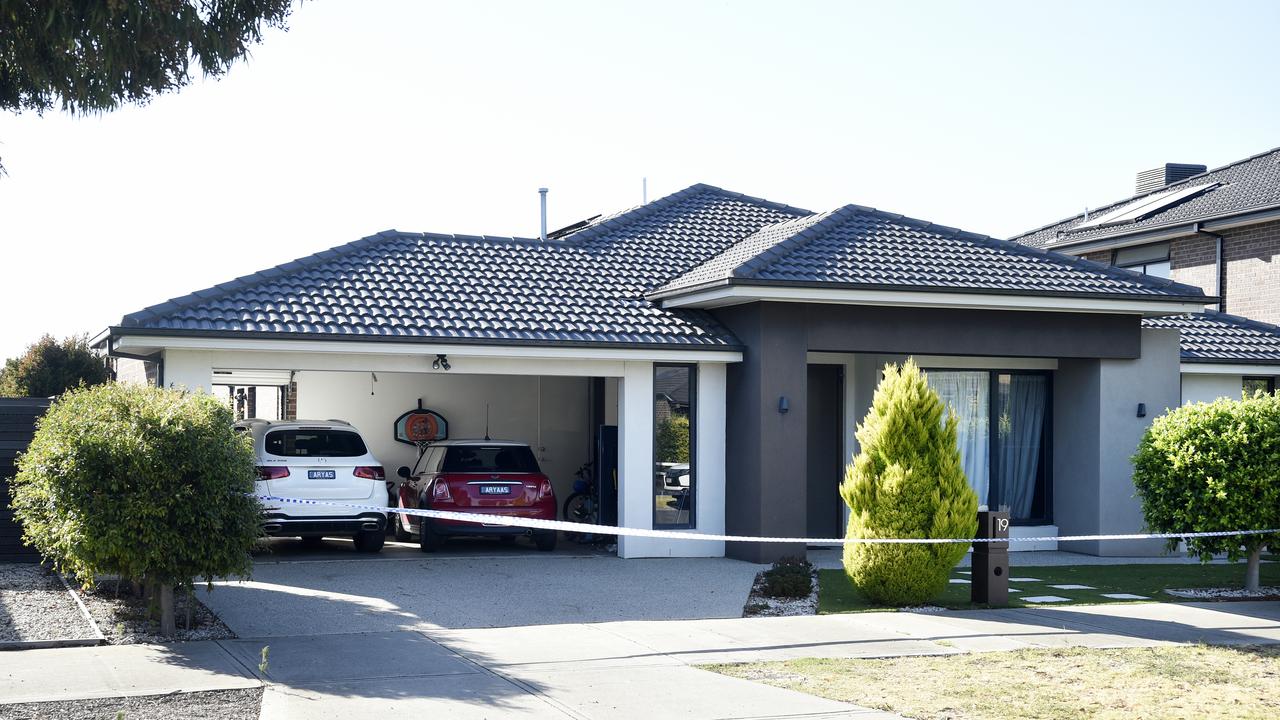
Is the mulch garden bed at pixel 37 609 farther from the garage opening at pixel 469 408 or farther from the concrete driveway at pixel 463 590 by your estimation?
the garage opening at pixel 469 408

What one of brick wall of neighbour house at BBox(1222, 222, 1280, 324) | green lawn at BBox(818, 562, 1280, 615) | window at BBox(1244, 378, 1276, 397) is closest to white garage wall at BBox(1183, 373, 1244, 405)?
window at BBox(1244, 378, 1276, 397)

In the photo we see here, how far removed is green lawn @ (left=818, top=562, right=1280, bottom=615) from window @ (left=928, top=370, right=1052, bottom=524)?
206 cm

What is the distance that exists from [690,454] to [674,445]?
24 cm

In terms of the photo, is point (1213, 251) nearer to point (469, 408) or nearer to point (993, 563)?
point (993, 563)

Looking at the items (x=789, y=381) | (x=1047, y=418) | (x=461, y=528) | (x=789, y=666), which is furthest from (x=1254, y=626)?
(x=461, y=528)

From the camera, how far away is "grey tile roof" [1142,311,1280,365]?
18000 mm

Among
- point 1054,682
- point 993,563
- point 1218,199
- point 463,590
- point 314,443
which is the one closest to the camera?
point 1054,682

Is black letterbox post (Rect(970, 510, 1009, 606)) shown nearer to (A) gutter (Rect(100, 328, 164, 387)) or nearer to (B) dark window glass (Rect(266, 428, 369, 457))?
(B) dark window glass (Rect(266, 428, 369, 457))

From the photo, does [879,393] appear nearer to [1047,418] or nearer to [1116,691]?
[1116,691]

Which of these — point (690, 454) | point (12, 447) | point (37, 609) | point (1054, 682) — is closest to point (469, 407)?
point (690, 454)

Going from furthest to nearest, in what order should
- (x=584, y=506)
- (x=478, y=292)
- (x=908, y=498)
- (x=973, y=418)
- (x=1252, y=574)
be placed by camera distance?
(x=584, y=506) → (x=973, y=418) → (x=478, y=292) → (x=1252, y=574) → (x=908, y=498)

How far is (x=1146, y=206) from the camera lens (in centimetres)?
2648

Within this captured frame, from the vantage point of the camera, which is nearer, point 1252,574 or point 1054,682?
point 1054,682

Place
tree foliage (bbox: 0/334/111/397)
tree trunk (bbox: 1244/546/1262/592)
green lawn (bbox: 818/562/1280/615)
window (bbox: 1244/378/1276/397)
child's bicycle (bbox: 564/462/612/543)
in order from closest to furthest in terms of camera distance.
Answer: green lawn (bbox: 818/562/1280/615) → tree trunk (bbox: 1244/546/1262/592) → child's bicycle (bbox: 564/462/612/543) → window (bbox: 1244/378/1276/397) → tree foliage (bbox: 0/334/111/397)
